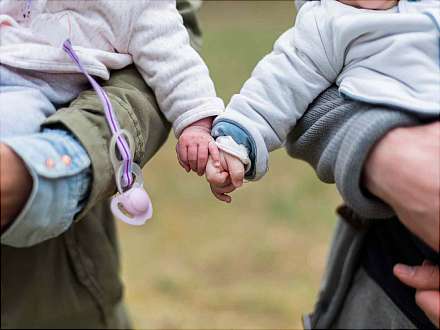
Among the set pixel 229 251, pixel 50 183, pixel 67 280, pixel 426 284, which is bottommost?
pixel 229 251

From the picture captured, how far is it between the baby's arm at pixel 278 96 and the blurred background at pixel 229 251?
1.96 ft

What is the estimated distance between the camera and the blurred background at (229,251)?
1434mm

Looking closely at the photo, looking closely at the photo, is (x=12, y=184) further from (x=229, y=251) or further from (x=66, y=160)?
(x=229, y=251)

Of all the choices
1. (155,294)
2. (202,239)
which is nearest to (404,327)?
(155,294)

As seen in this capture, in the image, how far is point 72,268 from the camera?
1.10 meters

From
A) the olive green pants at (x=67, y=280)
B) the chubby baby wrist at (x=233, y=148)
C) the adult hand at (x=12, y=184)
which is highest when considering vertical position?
the adult hand at (x=12, y=184)

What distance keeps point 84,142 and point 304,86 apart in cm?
23

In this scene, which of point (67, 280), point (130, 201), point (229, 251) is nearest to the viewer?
point (130, 201)

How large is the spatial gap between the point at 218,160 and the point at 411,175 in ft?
0.65

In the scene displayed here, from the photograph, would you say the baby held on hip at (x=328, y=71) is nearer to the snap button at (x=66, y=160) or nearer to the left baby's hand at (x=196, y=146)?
the left baby's hand at (x=196, y=146)

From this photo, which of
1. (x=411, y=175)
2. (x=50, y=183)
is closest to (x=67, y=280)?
(x=50, y=183)

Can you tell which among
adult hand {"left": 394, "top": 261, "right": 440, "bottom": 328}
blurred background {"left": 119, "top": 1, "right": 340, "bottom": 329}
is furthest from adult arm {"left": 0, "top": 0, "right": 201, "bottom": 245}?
blurred background {"left": 119, "top": 1, "right": 340, "bottom": 329}

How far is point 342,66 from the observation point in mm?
740

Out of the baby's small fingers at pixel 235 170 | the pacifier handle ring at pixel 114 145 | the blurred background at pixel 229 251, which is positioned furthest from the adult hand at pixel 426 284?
the blurred background at pixel 229 251
